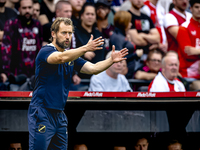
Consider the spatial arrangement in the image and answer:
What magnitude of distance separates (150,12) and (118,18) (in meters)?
0.80

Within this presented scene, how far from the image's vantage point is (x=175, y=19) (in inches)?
247

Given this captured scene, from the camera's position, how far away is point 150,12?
637 centimetres

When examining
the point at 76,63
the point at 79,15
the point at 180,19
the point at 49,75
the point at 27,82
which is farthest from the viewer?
the point at 180,19

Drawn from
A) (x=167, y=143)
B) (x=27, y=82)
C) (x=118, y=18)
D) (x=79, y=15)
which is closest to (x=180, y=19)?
(x=118, y=18)

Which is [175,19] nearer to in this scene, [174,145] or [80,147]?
[174,145]

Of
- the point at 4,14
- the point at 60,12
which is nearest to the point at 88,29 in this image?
the point at 60,12

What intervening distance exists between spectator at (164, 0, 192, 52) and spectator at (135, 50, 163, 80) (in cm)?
34

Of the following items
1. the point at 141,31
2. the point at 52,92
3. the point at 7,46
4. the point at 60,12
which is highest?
the point at 60,12

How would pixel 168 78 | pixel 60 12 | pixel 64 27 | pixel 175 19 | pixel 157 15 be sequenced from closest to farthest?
pixel 64 27 → pixel 60 12 → pixel 168 78 → pixel 175 19 → pixel 157 15

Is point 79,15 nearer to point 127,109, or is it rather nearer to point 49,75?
point 127,109

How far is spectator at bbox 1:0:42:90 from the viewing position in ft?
17.9

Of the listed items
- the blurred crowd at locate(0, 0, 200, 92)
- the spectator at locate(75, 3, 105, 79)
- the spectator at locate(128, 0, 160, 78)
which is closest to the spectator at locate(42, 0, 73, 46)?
the blurred crowd at locate(0, 0, 200, 92)

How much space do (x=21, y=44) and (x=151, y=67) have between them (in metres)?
2.23

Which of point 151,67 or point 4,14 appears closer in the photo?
point 4,14
